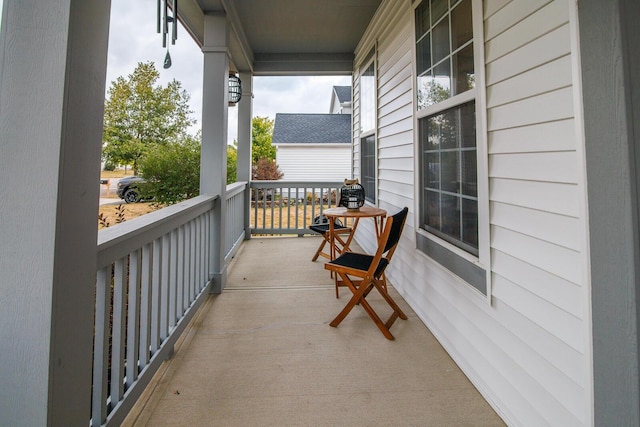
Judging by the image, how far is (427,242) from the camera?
236cm

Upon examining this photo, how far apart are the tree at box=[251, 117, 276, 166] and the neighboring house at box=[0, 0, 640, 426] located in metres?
14.3

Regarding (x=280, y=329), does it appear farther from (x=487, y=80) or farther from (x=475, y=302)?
(x=487, y=80)

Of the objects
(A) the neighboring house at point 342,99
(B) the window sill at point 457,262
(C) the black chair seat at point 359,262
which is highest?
(A) the neighboring house at point 342,99

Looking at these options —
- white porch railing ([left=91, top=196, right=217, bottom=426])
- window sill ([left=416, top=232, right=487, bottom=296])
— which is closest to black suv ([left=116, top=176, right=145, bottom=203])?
white porch railing ([left=91, top=196, right=217, bottom=426])

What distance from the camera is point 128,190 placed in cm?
257

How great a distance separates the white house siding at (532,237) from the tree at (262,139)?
1444cm

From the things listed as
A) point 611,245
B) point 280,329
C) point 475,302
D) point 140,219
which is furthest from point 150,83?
point 611,245

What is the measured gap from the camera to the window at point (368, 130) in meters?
4.15

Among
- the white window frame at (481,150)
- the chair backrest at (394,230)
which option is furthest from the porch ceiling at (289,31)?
the chair backrest at (394,230)

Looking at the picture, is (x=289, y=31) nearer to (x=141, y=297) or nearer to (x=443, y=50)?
(x=443, y=50)

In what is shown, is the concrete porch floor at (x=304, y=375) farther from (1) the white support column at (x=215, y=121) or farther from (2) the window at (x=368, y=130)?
(2) the window at (x=368, y=130)

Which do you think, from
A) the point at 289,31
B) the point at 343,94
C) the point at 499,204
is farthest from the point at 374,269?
the point at 343,94

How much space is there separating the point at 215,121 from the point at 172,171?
149 centimetres

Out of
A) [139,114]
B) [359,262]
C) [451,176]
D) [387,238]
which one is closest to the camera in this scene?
[451,176]
